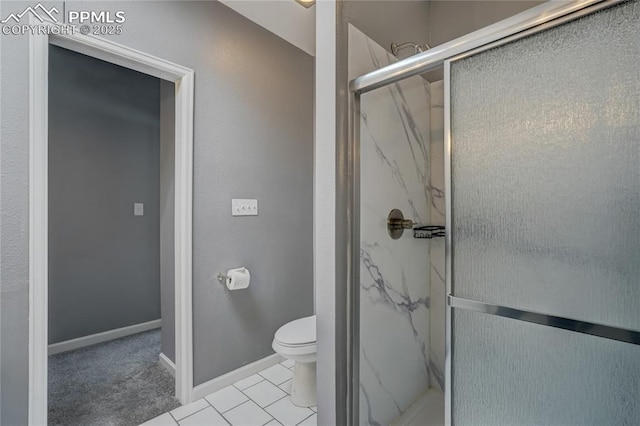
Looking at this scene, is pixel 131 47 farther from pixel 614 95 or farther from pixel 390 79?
pixel 614 95

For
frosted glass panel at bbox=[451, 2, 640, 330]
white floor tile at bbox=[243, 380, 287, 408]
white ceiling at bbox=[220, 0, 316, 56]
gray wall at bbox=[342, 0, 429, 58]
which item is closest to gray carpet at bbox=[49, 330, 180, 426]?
white floor tile at bbox=[243, 380, 287, 408]

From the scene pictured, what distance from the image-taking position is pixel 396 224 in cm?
153

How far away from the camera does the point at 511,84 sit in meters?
0.89

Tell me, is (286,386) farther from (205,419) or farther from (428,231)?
(428,231)

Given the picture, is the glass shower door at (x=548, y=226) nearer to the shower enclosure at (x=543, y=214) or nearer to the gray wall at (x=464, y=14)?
the shower enclosure at (x=543, y=214)

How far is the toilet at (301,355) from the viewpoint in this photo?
178cm

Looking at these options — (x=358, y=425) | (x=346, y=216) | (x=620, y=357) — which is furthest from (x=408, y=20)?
(x=358, y=425)

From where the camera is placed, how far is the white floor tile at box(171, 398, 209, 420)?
69.2 inches

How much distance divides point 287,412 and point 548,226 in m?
1.71

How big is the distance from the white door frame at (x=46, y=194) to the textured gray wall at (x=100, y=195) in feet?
4.25

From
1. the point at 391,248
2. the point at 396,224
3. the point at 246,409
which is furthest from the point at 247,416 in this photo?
the point at 396,224

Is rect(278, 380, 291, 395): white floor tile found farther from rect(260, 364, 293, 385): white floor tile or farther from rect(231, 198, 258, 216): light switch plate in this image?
rect(231, 198, 258, 216): light switch plate

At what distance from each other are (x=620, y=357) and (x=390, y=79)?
1072mm

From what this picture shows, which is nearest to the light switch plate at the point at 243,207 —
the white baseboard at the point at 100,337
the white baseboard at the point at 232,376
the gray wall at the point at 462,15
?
the white baseboard at the point at 232,376
